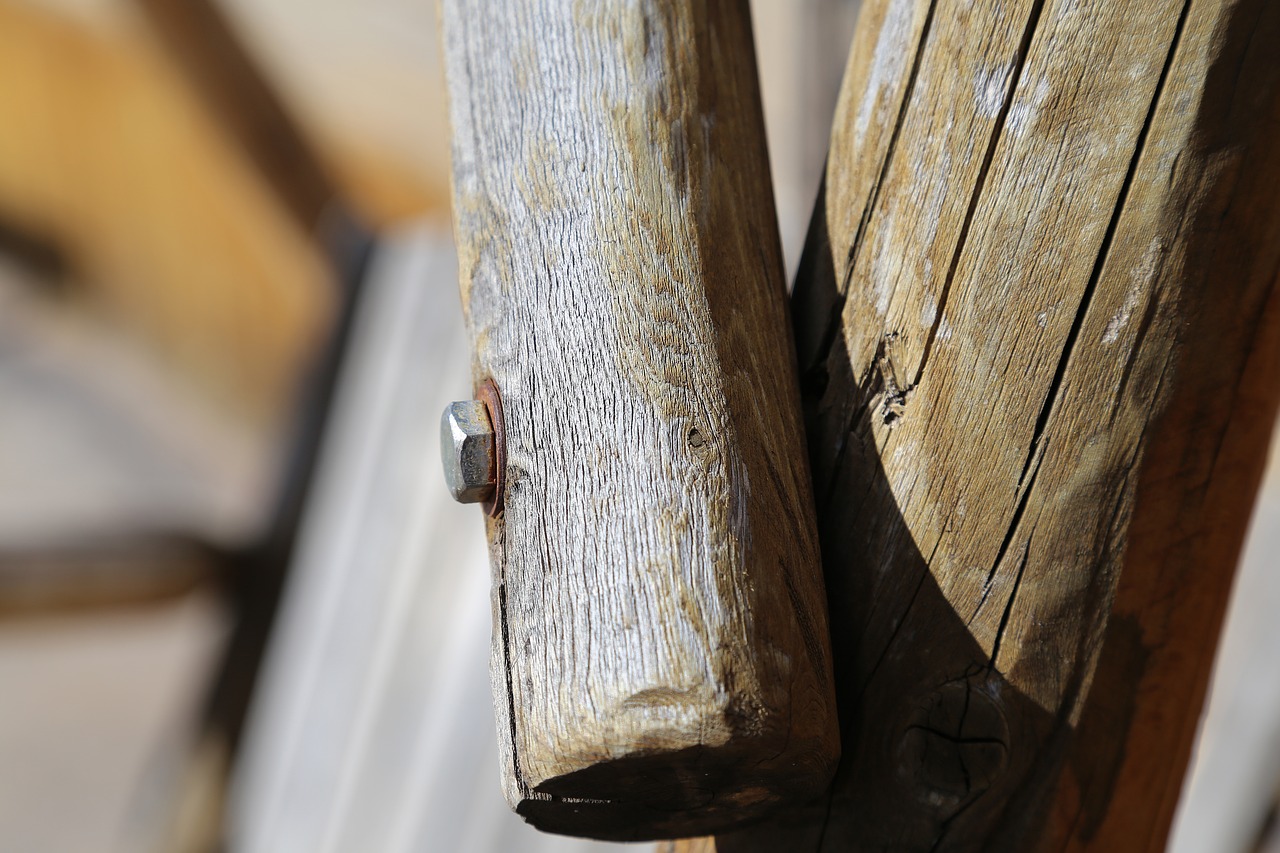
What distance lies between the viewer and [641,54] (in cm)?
69

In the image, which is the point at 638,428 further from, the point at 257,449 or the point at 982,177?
the point at 257,449

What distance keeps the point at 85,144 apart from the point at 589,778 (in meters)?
4.53

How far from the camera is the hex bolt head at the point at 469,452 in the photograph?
647 mm

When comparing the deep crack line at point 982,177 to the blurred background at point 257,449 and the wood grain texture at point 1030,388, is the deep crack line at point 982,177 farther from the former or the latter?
the blurred background at point 257,449

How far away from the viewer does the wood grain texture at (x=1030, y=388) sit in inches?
25.9

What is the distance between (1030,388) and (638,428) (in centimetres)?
26

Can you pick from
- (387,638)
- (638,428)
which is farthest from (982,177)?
(387,638)

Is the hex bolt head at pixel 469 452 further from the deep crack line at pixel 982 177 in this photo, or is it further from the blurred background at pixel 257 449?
the blurred background at pixel 257 449

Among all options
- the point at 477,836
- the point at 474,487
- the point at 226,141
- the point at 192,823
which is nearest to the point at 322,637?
the point at 192,823

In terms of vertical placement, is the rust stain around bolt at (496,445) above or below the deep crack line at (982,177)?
below

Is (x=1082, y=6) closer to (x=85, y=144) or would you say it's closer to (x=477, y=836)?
(x=477, y=836)

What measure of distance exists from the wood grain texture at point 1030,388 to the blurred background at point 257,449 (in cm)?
124

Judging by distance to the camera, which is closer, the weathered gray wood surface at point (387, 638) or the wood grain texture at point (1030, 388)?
the wood grain texture at point (1030, 388)

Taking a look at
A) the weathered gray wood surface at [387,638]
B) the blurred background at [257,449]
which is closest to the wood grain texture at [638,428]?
the blurred background at [257,449]
